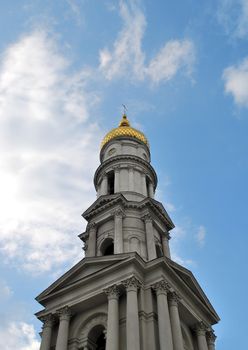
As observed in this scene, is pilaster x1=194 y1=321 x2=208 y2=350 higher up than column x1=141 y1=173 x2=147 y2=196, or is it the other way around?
column x1=141 y1=173 x2=147 y2=196

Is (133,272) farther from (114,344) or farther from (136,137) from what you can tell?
(136,137)

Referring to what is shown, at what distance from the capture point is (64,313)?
1100 inches

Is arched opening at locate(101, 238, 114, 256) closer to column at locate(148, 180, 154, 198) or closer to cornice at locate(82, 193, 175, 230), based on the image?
cornice at locate(82, 193, 175, 230)

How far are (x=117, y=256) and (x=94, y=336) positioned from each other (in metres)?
5.16

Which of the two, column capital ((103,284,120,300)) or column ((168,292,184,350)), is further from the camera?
column capital ((103,284,120,300))

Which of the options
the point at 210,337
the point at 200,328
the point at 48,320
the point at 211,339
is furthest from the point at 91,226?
the point at 211,339

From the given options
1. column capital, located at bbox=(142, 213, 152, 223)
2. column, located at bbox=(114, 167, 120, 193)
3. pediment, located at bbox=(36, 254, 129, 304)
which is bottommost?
pediment, located at bbox=(36, 254, 129, 304)

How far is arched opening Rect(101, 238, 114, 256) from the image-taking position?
110ft

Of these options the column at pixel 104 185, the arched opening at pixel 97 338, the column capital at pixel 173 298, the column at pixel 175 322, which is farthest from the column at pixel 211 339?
the column at pixel 104 185

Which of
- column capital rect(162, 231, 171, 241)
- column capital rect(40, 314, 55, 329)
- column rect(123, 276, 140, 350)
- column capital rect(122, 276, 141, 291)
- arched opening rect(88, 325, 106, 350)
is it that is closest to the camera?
column rect(123, 276, 140, 350)

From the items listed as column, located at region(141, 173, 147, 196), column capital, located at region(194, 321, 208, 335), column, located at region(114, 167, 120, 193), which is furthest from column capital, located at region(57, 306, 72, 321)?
column, located at region(141, 173, 147, 196)

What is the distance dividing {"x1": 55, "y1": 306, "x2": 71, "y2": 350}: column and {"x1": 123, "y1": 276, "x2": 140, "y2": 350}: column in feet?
15.1

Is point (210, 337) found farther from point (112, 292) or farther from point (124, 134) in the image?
point (124, 134)

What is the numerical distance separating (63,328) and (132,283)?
5.29 metres
